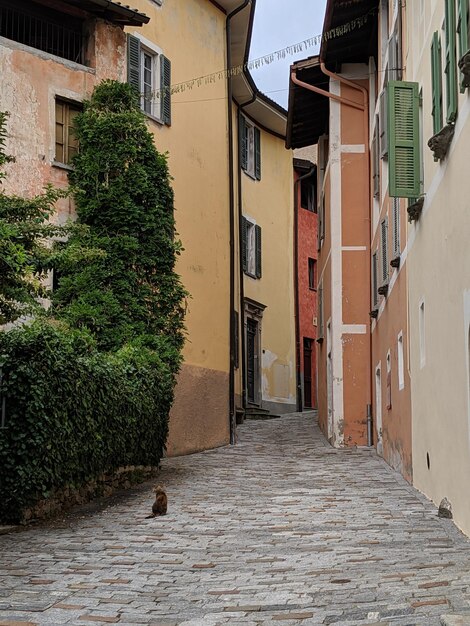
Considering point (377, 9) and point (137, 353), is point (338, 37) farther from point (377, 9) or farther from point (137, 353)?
point (137, 353)

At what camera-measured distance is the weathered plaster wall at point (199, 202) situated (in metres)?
22.1

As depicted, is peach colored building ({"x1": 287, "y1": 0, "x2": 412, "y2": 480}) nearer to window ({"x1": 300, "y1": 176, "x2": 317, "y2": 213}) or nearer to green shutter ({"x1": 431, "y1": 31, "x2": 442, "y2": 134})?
green shutter ({"x1": 431, "y1": 31, "x2": 442, "y2": 134})

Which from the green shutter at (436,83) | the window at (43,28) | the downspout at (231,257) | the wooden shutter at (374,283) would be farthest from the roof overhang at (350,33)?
the green shutter at (436,83)

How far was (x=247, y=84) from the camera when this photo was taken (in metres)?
28.3

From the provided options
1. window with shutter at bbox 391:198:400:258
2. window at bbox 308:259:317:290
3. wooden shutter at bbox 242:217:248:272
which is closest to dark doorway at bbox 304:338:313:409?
window at bbox 308:259:317:290

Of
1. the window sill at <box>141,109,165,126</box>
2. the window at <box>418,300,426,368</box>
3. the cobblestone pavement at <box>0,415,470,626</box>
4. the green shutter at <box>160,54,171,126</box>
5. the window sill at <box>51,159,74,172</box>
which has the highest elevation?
the green shutter at <box>160,54,171,126</box>

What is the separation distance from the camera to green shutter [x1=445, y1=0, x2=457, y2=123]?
10656 millimetres

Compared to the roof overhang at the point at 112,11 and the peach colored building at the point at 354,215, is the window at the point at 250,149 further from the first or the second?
the roof overhang at the point at 112,11

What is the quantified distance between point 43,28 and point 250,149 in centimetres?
1180

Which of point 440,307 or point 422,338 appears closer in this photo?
point 440,307

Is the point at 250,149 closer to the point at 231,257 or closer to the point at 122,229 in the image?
the point at 231,257

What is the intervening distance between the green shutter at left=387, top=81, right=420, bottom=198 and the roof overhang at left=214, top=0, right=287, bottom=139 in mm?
8275

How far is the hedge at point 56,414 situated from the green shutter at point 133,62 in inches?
277

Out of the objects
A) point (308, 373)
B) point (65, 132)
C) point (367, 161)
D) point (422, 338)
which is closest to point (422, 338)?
point (422, 338)
